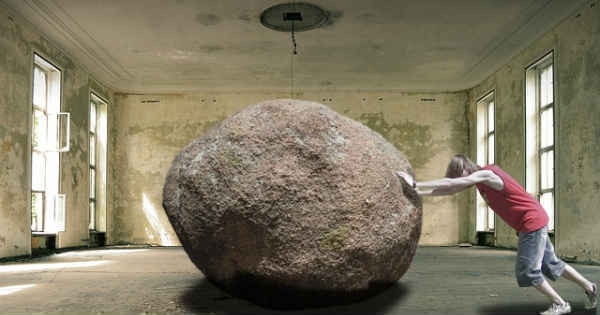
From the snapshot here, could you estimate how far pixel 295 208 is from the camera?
335 cm

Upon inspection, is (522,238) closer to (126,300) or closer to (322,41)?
(126,300)

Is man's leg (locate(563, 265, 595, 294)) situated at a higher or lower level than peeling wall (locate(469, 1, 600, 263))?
lower

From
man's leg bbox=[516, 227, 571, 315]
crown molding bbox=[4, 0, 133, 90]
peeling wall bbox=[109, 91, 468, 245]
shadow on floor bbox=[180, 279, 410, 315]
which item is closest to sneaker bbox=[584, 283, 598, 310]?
man's leg bbox=[516, 227, 571, 315]

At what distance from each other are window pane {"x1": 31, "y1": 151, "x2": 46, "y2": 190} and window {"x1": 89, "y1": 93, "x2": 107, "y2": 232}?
2.43 metres

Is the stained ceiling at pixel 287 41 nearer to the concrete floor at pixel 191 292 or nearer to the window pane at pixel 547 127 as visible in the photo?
the window pane at pixel 547 127

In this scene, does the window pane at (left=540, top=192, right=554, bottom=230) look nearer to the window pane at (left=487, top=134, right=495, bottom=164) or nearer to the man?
the window pane at (left=487, top=134, right=495, bottom=164)

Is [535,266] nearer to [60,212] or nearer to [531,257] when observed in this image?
[531,257]

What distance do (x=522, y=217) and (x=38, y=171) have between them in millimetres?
7651

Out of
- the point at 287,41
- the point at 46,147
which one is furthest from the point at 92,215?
the point at 287,41

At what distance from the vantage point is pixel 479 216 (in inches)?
462

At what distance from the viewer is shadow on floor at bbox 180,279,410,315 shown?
3.63m

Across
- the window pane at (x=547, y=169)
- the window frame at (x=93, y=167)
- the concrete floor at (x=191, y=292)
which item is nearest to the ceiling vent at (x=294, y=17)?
the concrete floor at (x=191, y=292)

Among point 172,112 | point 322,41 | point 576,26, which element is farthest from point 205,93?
point 576,26

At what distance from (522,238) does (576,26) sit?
199 inches
